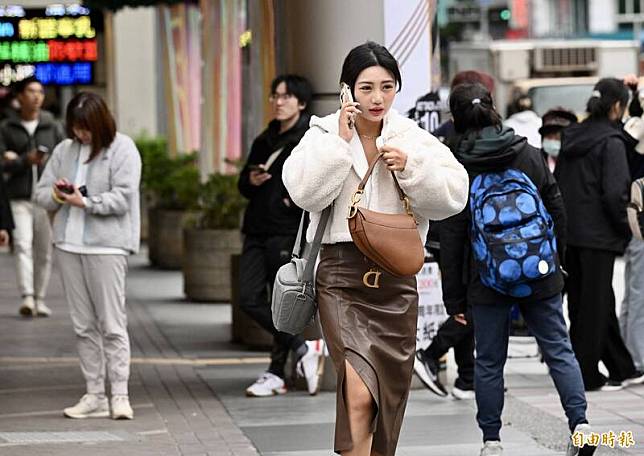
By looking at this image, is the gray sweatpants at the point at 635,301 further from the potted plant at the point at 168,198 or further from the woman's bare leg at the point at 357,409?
the potted plant at the point at 168,198

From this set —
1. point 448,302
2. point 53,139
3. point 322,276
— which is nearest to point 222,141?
point 53,139

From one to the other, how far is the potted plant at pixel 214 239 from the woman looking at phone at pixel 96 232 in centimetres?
528

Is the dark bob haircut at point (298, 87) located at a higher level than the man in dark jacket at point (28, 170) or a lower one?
higher

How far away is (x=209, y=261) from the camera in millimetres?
14672

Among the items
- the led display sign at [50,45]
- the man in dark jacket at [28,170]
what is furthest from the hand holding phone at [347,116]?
the led display sign at [50,45]

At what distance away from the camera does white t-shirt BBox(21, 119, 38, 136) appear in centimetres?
1390

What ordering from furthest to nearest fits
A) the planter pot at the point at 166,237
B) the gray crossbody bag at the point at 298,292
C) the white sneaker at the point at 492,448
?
the planter pot at the point at 166,237
the white sneaker at the point at 492,448
the gray crossbody bag at the point at 298,292

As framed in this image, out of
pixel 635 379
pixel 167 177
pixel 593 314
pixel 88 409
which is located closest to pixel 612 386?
pixel 635 379

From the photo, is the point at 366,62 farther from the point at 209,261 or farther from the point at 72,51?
the point at 72,51

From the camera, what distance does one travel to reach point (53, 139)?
1397cm

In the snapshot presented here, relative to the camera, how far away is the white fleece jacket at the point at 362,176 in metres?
5.82

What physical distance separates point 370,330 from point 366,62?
3.42ft

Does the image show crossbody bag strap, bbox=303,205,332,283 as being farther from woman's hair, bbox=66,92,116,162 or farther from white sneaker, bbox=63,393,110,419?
white sneaker, bbox=63,393,110,419

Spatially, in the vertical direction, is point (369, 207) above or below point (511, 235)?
above
